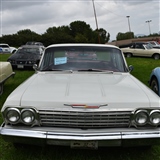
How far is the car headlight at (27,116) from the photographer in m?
2.73

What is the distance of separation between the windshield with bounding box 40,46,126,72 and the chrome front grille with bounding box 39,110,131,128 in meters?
1.50

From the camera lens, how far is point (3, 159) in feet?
10.4

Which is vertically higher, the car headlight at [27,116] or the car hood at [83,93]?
the car hood at [83,93]

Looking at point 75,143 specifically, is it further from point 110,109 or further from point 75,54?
point 75,54

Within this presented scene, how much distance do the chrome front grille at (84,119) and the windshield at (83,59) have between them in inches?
59.2

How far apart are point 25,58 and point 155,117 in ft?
33.3

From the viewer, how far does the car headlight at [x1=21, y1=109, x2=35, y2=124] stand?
8.96 ft

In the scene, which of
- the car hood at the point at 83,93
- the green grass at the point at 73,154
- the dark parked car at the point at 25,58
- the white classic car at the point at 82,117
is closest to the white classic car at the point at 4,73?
the car hood at the point at 83,93

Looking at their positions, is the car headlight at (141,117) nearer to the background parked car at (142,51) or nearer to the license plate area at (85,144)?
the license plate area at (85,144)

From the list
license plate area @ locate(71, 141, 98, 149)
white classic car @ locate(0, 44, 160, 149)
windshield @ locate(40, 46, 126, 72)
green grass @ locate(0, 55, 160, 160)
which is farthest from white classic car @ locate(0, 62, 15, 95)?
license plate area @ locate(71, 141, 98, 149)

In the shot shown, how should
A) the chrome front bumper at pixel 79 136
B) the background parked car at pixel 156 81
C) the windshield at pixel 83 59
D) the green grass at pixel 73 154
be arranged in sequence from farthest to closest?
the background parked car at pixel 156 81 < the windshield at pixel 83 59 < the green grass at pixel 73 154 < the chrome front bumper at pixel 79 136

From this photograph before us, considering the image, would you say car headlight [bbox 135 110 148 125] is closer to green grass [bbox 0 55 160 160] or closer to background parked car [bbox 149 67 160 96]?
green grass [bbox 0 55 160 160]

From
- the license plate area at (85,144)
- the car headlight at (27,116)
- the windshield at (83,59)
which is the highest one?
the windshield at (83,59)

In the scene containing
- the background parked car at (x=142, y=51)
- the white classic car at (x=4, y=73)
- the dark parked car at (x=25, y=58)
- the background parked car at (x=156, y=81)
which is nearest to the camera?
the background parked car at (x=156, y=81)
